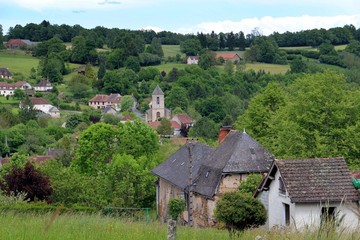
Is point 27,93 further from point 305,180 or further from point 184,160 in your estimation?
point 305,180

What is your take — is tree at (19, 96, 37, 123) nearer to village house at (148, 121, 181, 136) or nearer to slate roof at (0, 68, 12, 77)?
village house at (148, 121, 181, 136)

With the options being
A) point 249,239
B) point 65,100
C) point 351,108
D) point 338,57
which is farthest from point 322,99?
point 338,57

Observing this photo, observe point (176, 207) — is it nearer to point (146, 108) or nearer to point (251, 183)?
point (251, 183)

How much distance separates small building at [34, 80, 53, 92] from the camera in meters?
154

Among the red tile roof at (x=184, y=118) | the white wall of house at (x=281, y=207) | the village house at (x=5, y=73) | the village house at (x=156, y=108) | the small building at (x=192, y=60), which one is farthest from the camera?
the small building at (x=192, y=60)

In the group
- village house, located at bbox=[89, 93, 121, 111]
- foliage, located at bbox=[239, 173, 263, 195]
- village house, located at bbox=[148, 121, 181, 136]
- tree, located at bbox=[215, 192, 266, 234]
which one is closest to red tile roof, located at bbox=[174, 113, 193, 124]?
village house, located at bbox=[148, 121, 181, 136]

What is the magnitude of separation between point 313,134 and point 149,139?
16.1 m

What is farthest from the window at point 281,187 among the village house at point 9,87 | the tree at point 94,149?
the village house at point 9,87

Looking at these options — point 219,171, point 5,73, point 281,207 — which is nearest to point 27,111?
point 5,73

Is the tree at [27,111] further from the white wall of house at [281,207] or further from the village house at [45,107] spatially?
the white wall of house at [281,207]

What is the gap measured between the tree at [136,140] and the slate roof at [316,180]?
2552cm

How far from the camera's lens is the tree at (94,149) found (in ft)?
157

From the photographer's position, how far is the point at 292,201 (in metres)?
22.3

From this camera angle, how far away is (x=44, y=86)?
154750mm
